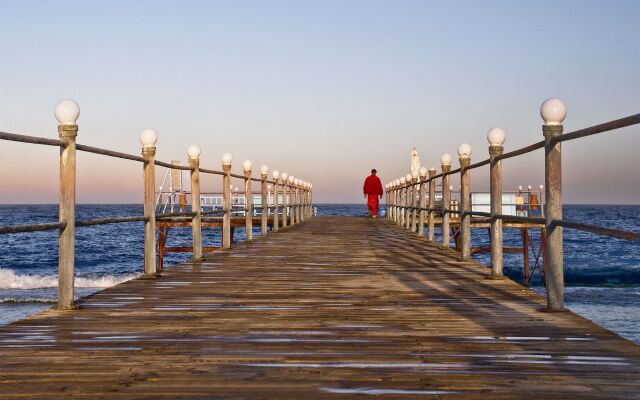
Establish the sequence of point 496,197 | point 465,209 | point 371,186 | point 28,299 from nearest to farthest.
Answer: point 496,197 → point 465,209 → point 28,299 → point 371,186

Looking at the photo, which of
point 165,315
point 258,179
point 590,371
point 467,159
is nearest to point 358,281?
→ point 165,315

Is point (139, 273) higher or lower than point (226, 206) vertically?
Answer: lower

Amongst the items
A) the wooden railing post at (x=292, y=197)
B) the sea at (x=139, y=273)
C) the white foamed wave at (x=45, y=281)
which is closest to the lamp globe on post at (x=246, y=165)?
the wooden railing post at (x=292, y=197)

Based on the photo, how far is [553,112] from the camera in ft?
13.7

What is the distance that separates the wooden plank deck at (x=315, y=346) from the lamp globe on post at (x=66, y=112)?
1078 mm

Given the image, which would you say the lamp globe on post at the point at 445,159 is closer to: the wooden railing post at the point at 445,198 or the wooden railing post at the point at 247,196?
the wooden railing post at the point at 445,198

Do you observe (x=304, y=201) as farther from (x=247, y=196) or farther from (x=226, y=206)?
(x=226, y=206)

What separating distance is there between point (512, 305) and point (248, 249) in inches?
202

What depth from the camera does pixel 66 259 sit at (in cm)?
421

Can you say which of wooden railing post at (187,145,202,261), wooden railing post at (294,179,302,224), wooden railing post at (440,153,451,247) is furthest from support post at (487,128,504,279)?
wooden railing post at (294,179,302,224)

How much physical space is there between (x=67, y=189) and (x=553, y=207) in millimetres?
2781

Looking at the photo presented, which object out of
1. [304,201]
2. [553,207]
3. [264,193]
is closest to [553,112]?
[553,207]

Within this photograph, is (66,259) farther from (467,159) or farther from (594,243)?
(594,243)

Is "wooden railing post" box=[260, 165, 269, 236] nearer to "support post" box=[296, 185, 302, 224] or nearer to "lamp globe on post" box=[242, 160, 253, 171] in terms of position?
"lamp globe on post" box=[242, 160, 253, 171]
